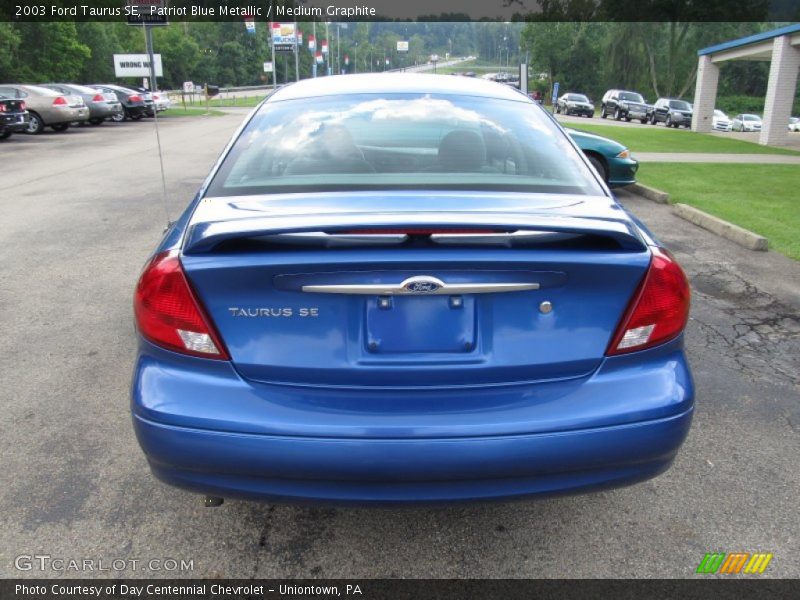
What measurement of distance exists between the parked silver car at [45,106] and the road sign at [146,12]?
20.4 metres

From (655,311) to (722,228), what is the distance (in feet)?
21.8

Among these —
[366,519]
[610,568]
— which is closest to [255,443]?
[366,519]

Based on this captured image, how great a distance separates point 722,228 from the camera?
8203 millimetres

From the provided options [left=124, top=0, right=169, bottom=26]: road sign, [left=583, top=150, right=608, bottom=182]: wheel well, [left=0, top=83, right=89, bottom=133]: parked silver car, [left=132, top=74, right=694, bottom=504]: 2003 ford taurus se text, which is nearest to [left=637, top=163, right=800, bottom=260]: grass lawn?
[left=583, top=150, right=608, bottom=182]: wheel well

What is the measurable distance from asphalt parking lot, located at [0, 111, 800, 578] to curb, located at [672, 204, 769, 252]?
74.2 inches

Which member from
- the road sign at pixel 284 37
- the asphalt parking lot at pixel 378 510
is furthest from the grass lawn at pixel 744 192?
the road sign at pixel 284 37

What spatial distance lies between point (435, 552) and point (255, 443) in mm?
912

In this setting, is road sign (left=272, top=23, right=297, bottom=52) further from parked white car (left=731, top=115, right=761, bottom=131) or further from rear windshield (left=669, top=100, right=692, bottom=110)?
parked white car (left=731, top=115, right=761, bottom=131)

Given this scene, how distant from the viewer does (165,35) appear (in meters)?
64.8

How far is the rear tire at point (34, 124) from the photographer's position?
77.7 feet

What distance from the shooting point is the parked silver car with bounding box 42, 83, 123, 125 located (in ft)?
87.9

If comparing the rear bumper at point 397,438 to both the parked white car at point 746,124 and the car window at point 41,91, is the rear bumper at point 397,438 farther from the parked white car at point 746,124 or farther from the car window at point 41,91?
the parked white car at point 746,124

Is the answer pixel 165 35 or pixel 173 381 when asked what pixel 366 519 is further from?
pixel 165 35

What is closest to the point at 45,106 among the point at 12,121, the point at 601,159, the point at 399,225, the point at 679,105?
the point at 12,121
